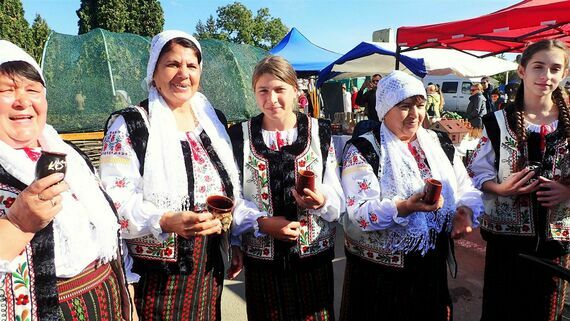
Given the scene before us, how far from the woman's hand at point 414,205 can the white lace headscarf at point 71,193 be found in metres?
1.23

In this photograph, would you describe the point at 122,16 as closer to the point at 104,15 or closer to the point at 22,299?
the point at 104,15

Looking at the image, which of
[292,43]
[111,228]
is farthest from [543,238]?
[292,43]

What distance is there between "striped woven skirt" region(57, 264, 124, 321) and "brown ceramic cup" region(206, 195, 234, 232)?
453mm

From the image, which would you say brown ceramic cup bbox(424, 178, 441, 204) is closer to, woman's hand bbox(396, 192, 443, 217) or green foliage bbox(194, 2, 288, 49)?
woman's hand bbox(396, 192, 443, 217)

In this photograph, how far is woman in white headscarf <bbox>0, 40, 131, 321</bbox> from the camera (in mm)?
1118

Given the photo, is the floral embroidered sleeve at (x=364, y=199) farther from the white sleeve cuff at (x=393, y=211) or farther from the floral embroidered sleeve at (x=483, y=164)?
the floral embroidered sleeve at (x=483, y=164)

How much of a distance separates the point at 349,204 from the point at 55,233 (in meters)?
1.26

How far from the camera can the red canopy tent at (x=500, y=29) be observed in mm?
4551

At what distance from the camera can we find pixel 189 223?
1.60 m

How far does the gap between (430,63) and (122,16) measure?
21.8 metres

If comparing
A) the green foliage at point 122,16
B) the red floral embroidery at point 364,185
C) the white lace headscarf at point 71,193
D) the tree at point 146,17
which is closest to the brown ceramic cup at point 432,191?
the red floral embroidery at point 364,185

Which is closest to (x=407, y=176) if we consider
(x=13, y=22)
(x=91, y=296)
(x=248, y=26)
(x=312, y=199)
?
(x=312, y=199)

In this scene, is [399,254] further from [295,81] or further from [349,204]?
[295,81]

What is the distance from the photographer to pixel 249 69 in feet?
26.9
